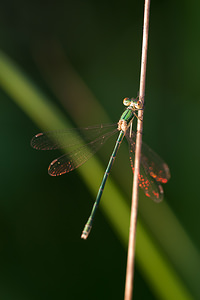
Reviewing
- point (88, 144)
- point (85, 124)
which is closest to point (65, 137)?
point (88, 144)

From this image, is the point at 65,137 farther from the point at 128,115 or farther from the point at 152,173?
the point at 152,173

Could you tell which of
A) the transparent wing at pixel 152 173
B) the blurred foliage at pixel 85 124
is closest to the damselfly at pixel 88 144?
the transparent wing at pixel 152 173

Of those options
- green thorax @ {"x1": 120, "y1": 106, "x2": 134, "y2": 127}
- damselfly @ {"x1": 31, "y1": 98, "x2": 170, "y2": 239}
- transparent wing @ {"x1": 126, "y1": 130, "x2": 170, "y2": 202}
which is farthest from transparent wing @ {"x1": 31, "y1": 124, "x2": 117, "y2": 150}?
transparent wing @ {"x1": 126, "y1": 130, "x2": 170, "y2": 202}

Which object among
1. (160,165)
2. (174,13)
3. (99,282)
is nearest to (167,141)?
(160,165)

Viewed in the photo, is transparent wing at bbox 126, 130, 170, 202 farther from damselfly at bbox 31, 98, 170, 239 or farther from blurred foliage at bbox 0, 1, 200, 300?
blurred foliage at bbox 0, 1, 200, 300

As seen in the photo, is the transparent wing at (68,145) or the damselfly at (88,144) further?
the transparent wing at (68,145)

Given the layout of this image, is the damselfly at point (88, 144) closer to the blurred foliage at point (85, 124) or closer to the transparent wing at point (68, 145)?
the transparent wing at point (68, 145)
